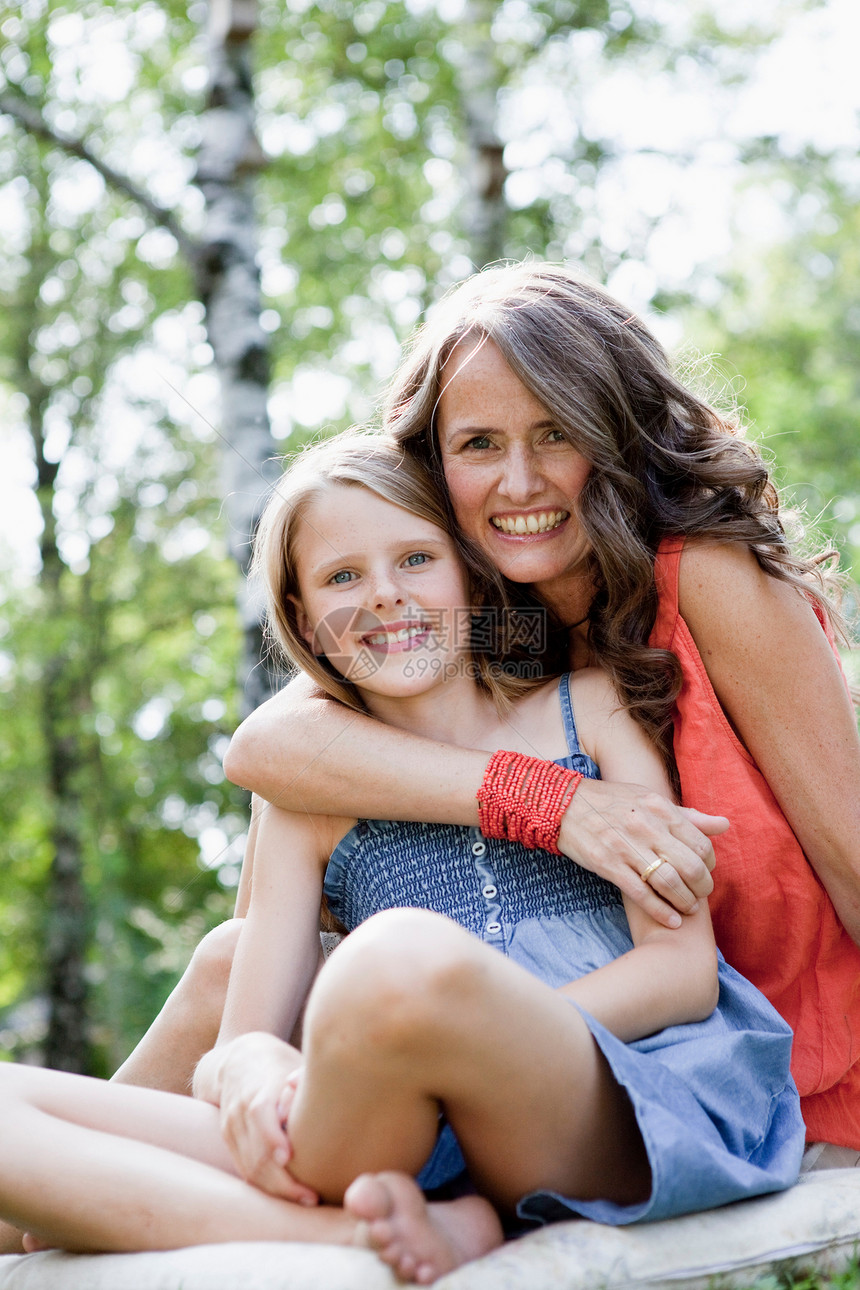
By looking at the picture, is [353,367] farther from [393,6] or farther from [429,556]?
[429,556]

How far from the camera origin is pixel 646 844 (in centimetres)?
175

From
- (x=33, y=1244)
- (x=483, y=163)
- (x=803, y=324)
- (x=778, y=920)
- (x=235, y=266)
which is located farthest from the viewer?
(x=803, y=324)

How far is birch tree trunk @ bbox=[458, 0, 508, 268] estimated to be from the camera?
7.07 meters

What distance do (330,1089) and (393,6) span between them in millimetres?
8141

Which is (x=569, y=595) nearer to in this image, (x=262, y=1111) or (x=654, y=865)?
(x=654, y=865)

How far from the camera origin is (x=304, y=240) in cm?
852

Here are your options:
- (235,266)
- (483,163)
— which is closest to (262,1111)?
(235,266)

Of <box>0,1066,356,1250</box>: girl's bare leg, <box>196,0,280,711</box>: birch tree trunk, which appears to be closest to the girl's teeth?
<box>0,1066,356,1250</box>: girl's bare leg

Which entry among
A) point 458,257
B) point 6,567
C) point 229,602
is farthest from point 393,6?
point 6,567

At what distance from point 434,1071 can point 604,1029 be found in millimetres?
281

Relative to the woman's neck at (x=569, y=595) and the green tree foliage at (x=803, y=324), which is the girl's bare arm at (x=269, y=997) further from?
the green tree foliage at (x=803, y=324)

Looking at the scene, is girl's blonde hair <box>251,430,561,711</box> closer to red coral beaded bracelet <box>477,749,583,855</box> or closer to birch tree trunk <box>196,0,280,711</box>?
red coral beaded bracelet <box>477,749,583,855</box>

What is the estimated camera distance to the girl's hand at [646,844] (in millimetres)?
1731

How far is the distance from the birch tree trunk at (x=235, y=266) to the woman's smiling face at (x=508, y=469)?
212 centimetres
